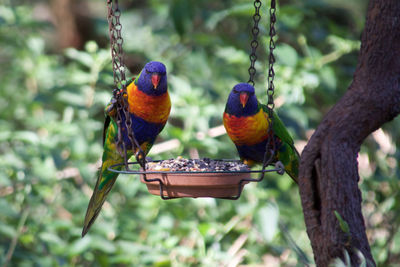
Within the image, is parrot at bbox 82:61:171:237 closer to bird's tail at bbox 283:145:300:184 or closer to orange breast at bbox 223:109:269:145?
orange breast at bbox 223:109:269:145

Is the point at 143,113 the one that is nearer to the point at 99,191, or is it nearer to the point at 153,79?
the point at 153,79

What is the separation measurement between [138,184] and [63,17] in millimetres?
2419

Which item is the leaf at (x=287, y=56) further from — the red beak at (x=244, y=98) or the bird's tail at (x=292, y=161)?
the red beak at (x=244, y=98)

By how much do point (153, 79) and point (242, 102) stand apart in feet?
1.39

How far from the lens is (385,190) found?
3.32m

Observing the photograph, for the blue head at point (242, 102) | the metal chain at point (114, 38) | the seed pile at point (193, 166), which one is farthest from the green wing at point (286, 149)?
the metal chain at point (114, 38)

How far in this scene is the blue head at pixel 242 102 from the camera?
79.3 inches

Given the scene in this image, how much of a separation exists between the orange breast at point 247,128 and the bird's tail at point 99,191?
2.03 ft

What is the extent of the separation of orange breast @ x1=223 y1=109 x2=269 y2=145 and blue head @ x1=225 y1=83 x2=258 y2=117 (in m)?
0.03

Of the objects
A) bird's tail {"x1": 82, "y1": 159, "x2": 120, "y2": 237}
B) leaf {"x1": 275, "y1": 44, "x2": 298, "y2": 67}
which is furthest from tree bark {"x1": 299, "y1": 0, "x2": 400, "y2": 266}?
leaf {"x1": 275, "y1": 44, "x2": 298, "y2": 67}

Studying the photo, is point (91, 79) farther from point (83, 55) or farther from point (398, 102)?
point (398, 102)

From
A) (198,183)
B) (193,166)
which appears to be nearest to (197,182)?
(198,183)

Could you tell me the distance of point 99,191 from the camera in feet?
7.26

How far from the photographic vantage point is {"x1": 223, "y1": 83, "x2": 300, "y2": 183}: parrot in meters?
2.05
